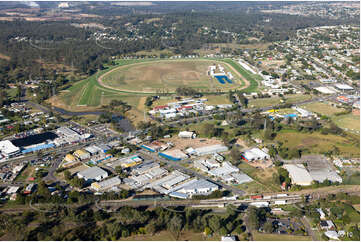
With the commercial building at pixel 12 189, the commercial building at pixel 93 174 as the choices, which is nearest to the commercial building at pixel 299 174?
the commercial building at pixel 93 174

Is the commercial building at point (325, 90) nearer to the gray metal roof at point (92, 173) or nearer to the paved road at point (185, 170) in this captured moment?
the paved road at point (185, 170)

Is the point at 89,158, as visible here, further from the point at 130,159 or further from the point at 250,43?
the point at 250,43

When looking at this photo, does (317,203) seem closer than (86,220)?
No

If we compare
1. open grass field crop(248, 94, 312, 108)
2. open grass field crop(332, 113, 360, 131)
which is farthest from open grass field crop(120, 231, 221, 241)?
open grass field crop(248, 94, 312, 108)

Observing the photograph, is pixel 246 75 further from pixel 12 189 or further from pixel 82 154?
pixel 12 189

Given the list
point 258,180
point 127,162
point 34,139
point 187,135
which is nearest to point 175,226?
point 258,180

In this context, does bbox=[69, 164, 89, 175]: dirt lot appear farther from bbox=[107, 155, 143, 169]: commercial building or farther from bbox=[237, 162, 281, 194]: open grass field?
bbox=[237, 162, 281, 194]: open grass field

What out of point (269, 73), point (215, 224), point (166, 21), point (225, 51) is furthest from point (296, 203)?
point (166, 21)
